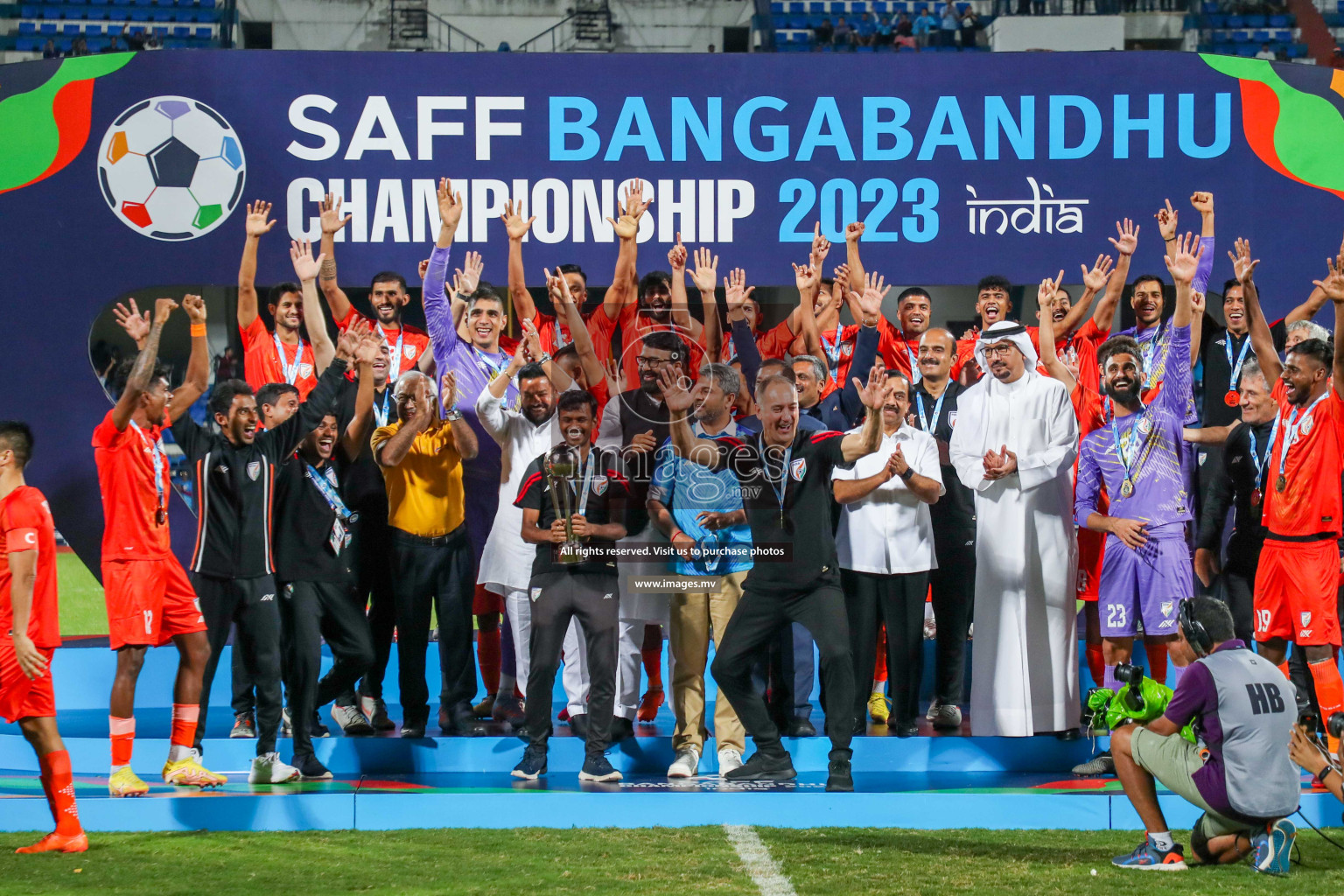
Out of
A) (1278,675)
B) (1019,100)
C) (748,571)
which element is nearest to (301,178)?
(748,571)

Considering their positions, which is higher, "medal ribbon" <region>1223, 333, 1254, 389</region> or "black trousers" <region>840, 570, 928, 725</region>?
"medal ribbon" <region>1223, 333, 1254, 389</region>

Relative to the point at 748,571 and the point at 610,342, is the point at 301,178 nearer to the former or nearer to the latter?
the point at 610,342

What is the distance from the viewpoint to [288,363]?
7164 millimetres

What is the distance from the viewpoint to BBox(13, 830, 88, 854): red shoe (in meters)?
4.79

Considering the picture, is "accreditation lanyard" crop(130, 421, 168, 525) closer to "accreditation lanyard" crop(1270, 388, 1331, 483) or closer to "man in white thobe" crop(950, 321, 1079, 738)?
"man in white thobe" crop(950, 321, 1079, 738)

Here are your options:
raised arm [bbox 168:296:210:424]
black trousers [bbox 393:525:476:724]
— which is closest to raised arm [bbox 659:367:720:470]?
black trousers [bbox 393:525:476:724]

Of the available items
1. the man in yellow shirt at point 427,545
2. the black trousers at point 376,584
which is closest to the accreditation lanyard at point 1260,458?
the man in yellow shirt at point 427,545

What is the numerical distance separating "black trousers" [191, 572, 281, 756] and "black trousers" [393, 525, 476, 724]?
592 mm

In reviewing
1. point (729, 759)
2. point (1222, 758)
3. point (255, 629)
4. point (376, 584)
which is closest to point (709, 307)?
point (376, 584)

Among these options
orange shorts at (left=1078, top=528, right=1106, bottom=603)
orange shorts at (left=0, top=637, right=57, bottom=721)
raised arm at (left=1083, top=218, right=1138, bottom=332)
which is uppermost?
raised arm at (left=1083, top=218, right=1138, bottom=332)

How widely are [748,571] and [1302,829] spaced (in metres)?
2.34

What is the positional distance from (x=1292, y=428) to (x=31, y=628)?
16.9 ft

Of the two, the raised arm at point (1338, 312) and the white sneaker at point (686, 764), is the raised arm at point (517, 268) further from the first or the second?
the raised arm at point (1338, 312)

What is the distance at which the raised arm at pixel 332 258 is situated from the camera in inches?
274
